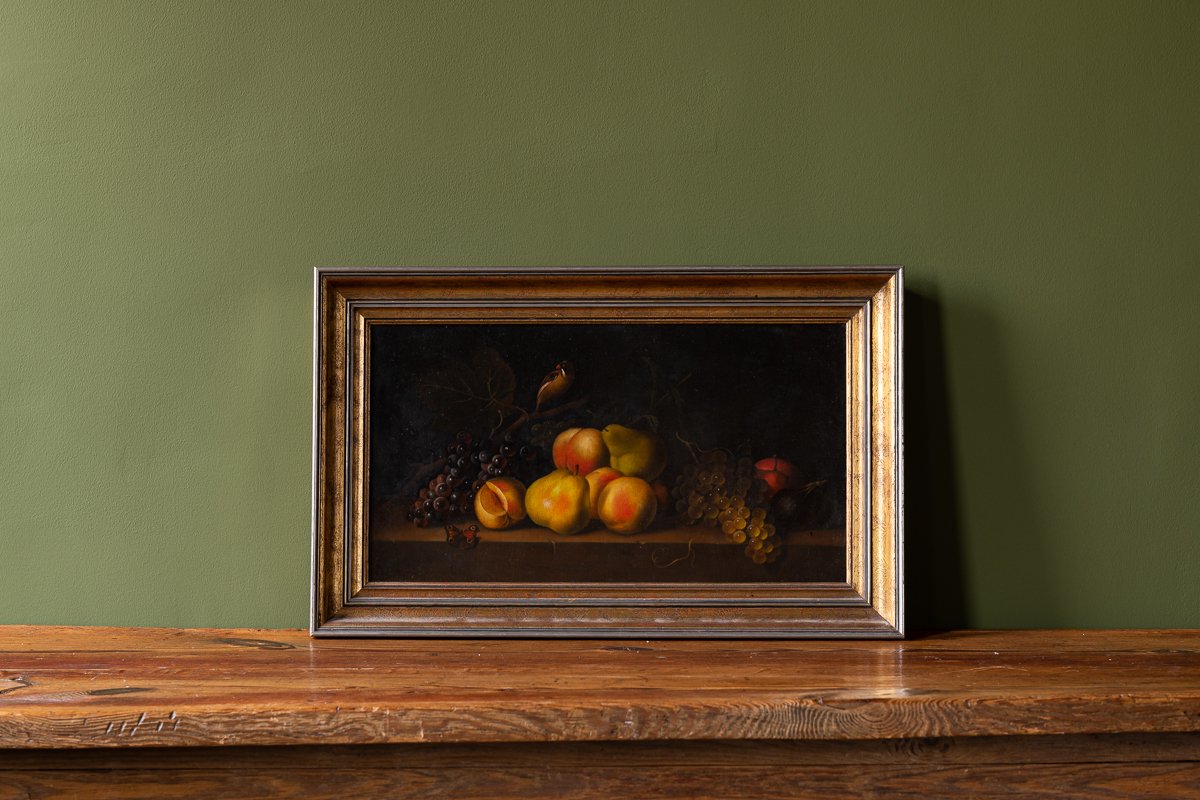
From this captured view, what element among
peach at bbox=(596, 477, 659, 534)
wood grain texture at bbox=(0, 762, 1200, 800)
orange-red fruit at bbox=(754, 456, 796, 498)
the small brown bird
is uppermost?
the small brown bird

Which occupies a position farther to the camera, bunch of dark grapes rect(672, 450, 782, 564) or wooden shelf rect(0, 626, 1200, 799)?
bunch of dark grapes rect(672, 450, 782, 564)

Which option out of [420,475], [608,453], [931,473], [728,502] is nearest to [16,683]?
[420,475]

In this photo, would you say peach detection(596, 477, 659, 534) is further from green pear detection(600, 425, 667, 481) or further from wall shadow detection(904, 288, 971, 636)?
wall shadow detection(904, 288, 971, 636)

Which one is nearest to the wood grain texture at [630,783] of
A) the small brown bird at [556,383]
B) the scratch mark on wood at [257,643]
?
the scratch mark on wood at [257,643]

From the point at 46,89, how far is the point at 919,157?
1315 millimetres

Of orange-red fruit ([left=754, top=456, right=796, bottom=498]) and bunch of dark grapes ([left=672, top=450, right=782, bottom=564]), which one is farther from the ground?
orange-red fruit ([left=754, top=456, right=796, bottom=498])

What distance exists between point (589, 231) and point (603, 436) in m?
0.31

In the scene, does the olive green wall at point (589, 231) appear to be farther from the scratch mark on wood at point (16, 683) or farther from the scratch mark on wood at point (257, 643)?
the scratch mark on wood at point (16, 683)

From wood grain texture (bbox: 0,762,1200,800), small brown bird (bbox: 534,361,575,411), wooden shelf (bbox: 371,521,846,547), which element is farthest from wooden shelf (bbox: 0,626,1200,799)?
small brown bird (bbox: 534,361,575,411)

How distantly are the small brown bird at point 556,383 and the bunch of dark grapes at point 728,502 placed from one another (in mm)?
215

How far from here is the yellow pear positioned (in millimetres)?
1210

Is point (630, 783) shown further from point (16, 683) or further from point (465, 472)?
point (16, 683)

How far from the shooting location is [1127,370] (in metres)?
1.24

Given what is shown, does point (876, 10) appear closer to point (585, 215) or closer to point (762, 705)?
point (585, 215)
